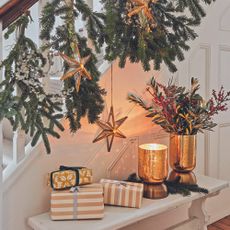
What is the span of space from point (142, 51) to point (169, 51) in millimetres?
141

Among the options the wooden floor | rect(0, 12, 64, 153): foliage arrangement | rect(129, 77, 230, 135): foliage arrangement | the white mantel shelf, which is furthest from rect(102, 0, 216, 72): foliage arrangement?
the wooden floor

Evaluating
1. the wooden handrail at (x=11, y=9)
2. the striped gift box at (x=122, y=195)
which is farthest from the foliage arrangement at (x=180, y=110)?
the wooden handrail at (x=11, y=9)

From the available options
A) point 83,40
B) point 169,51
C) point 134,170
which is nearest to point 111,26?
point 83,40

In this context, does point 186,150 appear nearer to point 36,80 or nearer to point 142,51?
point 142,51

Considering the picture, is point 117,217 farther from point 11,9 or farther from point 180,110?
point 11,9

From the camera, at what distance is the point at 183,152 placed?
1.67 m

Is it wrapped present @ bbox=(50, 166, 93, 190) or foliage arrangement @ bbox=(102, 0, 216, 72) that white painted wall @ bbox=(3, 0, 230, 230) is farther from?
foliage arrangement @ bbox=(102, 0, 216, 72)

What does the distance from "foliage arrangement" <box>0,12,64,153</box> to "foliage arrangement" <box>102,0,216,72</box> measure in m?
0.29

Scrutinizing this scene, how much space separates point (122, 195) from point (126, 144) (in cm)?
40

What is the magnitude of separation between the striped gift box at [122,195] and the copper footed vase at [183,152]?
0.33 m

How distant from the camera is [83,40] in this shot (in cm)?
110

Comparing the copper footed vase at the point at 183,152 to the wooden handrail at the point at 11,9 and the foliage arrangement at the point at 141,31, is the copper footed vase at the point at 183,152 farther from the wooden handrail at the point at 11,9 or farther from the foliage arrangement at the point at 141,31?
the wooden handrail at the point at 11,9

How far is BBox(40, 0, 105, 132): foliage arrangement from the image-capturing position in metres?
1.03

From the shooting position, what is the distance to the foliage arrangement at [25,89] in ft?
2.91
